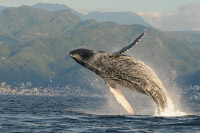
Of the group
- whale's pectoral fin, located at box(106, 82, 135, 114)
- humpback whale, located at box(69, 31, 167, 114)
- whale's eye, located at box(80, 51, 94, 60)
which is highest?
whale's eye, located at box(80, 51, 94, 60)

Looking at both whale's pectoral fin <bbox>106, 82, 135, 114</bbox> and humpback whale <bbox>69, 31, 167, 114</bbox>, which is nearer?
humpback whale <bbox>69, 31, 167, 114</bbox>

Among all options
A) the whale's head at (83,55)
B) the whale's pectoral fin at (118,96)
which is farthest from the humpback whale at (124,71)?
the whale's pectoral fin at (118,96)

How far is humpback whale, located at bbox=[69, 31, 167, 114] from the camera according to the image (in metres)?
19.4

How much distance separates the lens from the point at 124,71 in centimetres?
1945

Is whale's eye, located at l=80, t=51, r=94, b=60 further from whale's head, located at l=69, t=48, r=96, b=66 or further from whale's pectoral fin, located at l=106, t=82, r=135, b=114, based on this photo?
whale's pectoral fin, located at l=106, t=82, r=135, b=114

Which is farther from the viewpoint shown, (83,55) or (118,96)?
(118,96)

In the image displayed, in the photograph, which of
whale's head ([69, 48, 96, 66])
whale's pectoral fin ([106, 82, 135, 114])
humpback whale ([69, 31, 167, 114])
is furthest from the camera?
whale's pectoral fin ([106, 82, 135, 114])

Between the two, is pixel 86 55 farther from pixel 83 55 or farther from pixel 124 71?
pixel 124 71

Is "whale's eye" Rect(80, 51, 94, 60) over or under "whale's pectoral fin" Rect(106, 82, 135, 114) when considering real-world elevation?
over

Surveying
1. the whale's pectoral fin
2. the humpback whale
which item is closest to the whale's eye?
the humpback whale

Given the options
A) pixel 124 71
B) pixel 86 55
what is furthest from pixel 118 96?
pixel 86 55

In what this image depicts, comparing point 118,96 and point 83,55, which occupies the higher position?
point 83,55

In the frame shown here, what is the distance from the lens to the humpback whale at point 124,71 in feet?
63.6

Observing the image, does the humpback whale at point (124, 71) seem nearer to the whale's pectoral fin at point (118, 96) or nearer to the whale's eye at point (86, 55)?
the whale's eye at point (86, 55)
